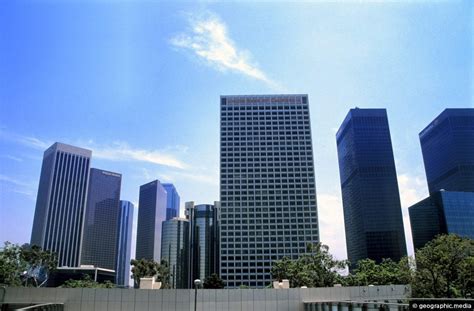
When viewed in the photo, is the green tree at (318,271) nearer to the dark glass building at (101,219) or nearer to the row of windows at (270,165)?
the row of windows at (270,165)

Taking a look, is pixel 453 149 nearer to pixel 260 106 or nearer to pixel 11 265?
pixel 260 106

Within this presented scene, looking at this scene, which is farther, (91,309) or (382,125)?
(382,125)

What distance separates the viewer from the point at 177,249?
142500 millimetres

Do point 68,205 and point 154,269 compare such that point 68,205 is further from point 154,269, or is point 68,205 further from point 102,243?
point 154,269

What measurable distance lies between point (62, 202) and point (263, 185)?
79745 millimetres

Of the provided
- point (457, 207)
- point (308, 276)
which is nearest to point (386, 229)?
point (457, 207)

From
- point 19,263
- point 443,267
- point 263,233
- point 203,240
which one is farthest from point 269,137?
point 443,267

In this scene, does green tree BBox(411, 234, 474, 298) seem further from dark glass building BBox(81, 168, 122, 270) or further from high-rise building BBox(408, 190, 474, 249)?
dark glass building BBox(81, 168, 122, 270)

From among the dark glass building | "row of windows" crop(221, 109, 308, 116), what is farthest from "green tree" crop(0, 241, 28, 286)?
the dark glass building

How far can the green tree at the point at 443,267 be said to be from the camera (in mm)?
30859

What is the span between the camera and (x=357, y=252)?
13025cm

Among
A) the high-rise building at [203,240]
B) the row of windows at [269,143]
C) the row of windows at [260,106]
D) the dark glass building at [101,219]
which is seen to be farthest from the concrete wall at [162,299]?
the dark glass building at [101,219]

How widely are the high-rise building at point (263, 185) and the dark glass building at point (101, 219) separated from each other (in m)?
92.9

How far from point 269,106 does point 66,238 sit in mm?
90926
